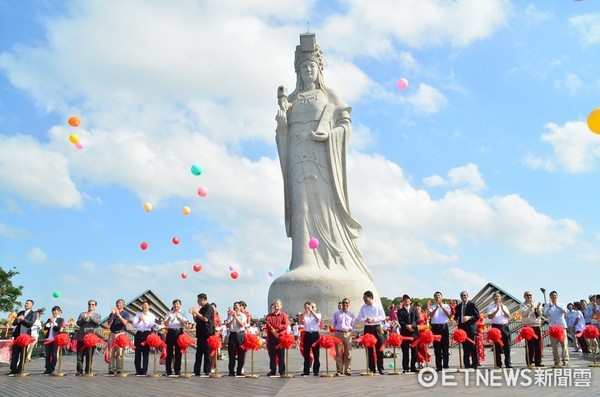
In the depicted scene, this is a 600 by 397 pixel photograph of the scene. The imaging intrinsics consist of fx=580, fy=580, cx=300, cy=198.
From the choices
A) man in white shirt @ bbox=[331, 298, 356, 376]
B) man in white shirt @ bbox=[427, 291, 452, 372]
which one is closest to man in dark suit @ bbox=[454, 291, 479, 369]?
man in white shirt @ bbox=[427, 291, 452, 372]

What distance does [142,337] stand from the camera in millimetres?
10695

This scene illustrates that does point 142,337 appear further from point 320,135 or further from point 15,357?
point 320,135

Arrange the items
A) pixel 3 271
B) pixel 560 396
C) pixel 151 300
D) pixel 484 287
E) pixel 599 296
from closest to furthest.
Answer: pixel 560 396
pixel 599 296
pixel 151 300
pixel 484 287
pixel 3 271

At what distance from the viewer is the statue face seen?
829 inches

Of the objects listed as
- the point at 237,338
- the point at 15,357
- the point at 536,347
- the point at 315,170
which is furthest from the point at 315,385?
the point at 315,170

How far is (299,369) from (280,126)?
1110cm

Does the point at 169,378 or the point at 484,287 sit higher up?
the point at 484,287

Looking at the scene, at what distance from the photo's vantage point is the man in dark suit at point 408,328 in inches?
411

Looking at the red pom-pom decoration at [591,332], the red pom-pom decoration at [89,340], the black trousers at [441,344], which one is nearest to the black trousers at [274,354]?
the black trousers at [441,344]

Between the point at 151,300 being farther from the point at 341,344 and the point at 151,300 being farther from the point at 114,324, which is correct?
the point at 341,344

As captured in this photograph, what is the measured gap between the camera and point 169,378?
9727 mm

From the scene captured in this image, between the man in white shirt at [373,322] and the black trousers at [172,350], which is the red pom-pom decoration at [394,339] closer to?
the man in white shirt at [373,322]

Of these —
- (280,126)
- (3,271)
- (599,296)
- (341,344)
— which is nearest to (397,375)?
(341,344)

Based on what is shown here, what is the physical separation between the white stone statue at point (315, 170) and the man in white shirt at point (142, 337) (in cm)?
910
